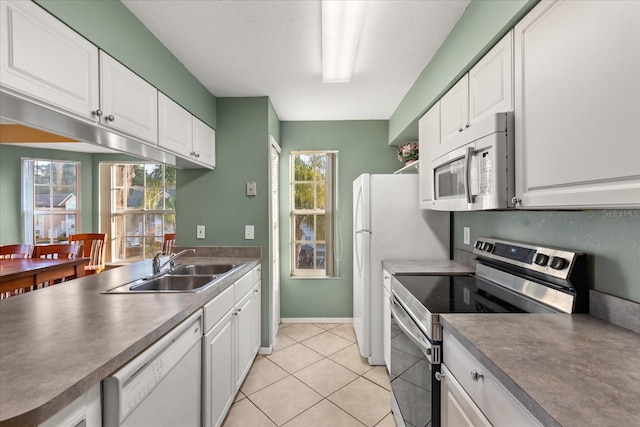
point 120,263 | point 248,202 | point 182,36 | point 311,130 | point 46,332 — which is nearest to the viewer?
point 46,332

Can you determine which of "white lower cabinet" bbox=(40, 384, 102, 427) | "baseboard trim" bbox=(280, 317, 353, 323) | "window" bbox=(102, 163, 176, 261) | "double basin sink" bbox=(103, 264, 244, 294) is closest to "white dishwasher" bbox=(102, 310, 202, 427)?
"white lower cabinet" bbox=(40, 384, 102, 427)

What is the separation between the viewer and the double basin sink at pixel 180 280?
1.64 metres

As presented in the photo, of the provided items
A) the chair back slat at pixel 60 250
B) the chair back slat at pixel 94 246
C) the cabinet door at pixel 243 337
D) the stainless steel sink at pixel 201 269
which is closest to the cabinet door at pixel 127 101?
the stainless steel sink at pixel 201 269

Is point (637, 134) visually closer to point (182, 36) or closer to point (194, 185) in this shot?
point (182, 36)

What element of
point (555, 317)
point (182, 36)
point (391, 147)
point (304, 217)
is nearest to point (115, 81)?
point (182, 36)

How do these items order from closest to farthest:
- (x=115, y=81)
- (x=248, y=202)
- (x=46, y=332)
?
(x=46, y=332), (x=115, y=81), (x=248, y=202)

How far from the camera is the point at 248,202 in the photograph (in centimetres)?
269

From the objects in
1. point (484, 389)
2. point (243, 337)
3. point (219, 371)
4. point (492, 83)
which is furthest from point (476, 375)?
point (243, 337)

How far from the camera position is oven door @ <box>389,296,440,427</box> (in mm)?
1188

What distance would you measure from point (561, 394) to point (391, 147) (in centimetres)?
305

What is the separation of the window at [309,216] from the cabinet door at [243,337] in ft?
4.08

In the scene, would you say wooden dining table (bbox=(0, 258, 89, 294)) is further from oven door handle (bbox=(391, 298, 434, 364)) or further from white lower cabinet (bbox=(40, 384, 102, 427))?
oven door handle (bbox=(391, 298, 434, 364))

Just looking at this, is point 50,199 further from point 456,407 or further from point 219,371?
point 456,407

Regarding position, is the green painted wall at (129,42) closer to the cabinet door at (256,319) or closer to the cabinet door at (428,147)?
the cabinet door at (256,319)
